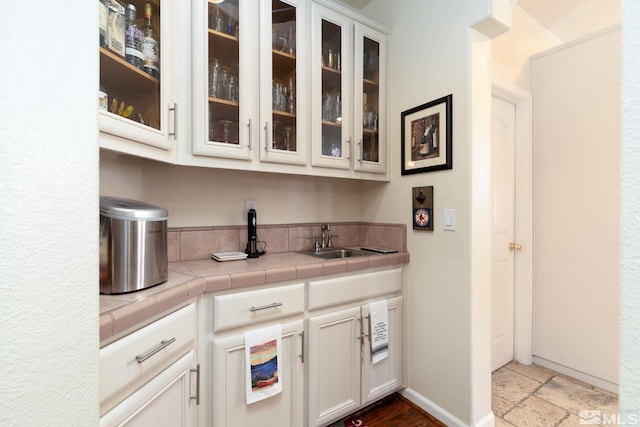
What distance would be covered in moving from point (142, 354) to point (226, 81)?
126cm

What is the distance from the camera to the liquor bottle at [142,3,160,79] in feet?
3.92

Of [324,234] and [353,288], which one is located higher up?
[324,234]

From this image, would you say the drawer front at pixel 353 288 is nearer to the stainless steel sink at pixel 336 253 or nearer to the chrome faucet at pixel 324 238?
the stainless steel sink at pixel 336 253

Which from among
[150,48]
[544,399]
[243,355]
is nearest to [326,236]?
[243,355]

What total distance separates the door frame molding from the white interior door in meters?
0.04

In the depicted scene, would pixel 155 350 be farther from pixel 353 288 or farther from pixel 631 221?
pixel 631 221

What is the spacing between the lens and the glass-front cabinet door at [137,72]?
1.02 metres

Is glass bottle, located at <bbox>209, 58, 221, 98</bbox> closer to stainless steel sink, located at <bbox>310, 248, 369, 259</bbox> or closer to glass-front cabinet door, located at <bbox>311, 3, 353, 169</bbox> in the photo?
glass-front cabinet door, located at <bbox>311, 3, 353, 169</bbox>

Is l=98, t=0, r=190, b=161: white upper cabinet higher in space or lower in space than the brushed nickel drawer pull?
higher

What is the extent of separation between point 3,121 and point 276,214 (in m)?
1.59

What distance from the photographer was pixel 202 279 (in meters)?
1.18

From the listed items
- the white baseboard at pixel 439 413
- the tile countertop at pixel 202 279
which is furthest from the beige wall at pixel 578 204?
the tile countertop at pixel 202 279

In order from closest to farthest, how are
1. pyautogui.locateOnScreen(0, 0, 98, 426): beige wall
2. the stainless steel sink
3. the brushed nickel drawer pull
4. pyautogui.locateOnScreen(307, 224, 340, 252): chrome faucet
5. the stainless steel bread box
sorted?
pyautogui.locateOnScreen(0, 0, 98, 426): beige wall, the stainless steel bread box, the brushed nickel drawer pull, the stainless steel sink, pyautogui.locateOnScreen(307, 224, 340, 252): chrome faucet

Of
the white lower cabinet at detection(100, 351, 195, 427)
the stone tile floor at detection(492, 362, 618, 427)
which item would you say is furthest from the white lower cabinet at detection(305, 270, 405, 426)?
the stone tile floor at detection(492, 362, 618, 427)
